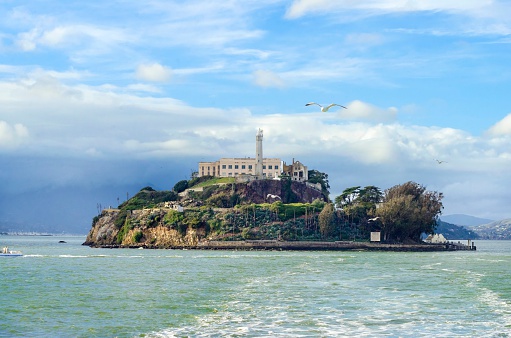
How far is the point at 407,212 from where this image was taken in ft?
510

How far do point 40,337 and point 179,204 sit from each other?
147312mm

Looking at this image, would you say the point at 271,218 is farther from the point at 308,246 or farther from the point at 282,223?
the point at 308,246

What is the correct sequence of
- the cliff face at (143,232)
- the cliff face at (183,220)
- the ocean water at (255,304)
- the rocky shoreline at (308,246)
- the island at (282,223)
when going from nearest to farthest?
the ocean water at (255,304) → the rocky shoreline at (308,246) → the island at (282,223) → the cliff face at (183,220) → the cliff face at (143,232)

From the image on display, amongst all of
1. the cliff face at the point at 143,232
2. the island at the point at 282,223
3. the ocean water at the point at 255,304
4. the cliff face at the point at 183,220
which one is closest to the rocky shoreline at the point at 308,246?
the island at the point at 282,223

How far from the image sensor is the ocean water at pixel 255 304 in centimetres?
3444

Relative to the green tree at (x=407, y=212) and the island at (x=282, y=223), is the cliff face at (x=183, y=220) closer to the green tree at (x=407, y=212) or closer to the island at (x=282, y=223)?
the island at (x=282, y=223)

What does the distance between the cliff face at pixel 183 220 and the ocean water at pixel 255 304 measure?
87705 millimetres

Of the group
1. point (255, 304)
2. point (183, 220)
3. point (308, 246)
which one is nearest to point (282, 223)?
point (308, 246)

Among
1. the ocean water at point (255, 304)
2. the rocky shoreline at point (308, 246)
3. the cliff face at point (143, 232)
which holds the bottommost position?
the ocean water at point (255, 304)

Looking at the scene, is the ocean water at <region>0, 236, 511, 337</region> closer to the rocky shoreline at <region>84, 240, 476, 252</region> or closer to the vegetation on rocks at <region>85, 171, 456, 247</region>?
the rocky shoreline at <region>84, 240, 476, 252</region>

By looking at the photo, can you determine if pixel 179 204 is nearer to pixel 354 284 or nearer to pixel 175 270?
pixel 175 270

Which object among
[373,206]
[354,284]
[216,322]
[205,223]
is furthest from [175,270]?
[373,206]

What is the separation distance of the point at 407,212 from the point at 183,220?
47895 mm

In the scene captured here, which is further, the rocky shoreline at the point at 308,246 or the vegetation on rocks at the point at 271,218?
the vegetation on rocks at the point at 271,218
